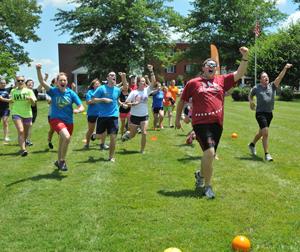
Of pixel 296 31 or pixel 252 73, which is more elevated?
pixel 296 31

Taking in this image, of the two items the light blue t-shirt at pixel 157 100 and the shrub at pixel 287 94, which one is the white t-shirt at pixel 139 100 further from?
the shrub at pixel 287 94

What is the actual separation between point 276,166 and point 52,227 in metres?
5.25

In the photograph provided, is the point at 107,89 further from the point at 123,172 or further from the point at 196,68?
the point at 196,68

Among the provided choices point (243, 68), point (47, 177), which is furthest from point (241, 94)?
point (243, 68)

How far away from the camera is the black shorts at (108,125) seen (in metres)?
9.91

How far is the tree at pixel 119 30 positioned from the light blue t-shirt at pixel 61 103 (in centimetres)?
4048

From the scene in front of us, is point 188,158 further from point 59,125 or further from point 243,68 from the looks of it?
point 243,68

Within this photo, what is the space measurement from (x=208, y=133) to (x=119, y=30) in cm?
4490

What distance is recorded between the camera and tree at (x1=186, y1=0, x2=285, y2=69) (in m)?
60.4

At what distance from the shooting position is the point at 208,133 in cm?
688

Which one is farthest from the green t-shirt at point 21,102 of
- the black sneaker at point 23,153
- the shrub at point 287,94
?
the shrub at point 287,94

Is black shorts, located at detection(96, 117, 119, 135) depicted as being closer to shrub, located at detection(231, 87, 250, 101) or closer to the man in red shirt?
the man in red shirt

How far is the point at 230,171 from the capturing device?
29.0 ft

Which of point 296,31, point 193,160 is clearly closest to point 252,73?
point 296,31
